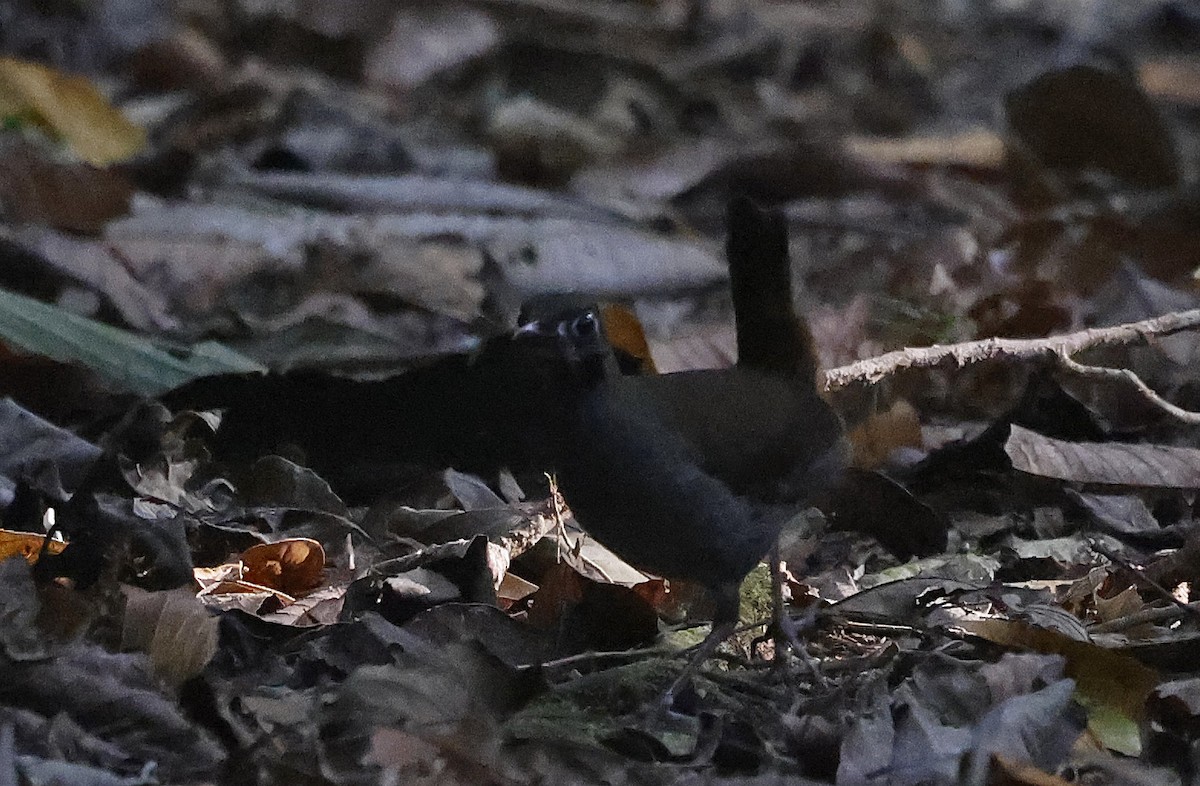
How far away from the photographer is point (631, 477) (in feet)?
9.88

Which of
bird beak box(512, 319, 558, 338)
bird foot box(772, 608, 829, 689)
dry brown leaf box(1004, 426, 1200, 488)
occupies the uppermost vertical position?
bird beak box(512, 319, 558, 338)

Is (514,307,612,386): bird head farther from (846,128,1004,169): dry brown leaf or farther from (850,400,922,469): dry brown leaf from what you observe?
(846,128,1004,169): dry brown leaf

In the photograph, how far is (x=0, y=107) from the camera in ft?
23.7

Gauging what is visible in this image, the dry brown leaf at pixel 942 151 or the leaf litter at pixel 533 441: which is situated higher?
the dry brown leaf at pixel 942 151

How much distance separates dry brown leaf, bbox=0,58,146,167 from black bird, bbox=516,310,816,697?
447cm

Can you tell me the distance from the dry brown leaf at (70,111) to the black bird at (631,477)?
4470 mm

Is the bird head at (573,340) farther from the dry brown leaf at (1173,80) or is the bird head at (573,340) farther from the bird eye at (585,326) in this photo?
the dry brown leaf at (1173,80)

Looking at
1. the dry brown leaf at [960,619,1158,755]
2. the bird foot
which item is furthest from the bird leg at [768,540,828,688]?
the dry brown leaf at [960,619,1158,755]

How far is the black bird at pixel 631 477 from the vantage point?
301 cm

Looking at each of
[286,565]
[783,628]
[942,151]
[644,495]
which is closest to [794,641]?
[783,628]

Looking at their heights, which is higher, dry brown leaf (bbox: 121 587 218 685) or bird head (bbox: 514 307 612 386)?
bird head (bbox: 514 307 612 386)

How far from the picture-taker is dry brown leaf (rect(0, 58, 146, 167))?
23.2ft

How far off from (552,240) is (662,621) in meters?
3.02

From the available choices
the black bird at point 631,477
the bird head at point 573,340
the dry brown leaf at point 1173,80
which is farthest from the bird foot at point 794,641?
the dry brown leaf at point 1173,80
